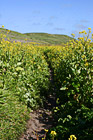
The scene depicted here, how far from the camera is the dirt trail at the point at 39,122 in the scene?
4.75 meters

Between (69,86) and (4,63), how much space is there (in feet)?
6.68

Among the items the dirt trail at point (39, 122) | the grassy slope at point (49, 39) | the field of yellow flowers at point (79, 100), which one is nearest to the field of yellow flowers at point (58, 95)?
the field of yellow flowers at point (79, 100)

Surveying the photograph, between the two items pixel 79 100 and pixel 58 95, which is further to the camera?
pixel 58 95

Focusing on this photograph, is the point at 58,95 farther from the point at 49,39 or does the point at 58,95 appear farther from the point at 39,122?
the point at 49,39

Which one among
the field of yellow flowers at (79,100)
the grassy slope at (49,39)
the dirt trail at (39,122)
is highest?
the grassy slope at (49,39)

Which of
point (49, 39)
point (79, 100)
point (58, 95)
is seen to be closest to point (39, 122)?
point (79, 100)

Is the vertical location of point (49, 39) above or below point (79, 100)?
above

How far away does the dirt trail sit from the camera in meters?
4.75

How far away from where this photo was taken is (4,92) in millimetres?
4684

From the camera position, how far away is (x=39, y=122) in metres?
5.46

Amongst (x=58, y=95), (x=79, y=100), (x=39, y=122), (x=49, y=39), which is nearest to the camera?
(x=79, y=100)

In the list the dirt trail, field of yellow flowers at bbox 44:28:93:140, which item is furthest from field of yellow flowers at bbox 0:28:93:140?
the dirt trail

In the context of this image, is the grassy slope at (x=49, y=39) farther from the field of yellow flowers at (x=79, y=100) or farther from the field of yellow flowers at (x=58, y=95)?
the field of yellow flowers at (x=79, y=100)

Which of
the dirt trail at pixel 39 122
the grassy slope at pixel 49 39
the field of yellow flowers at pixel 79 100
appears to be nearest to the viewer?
the field of yellow flowers at pixel 79 100
